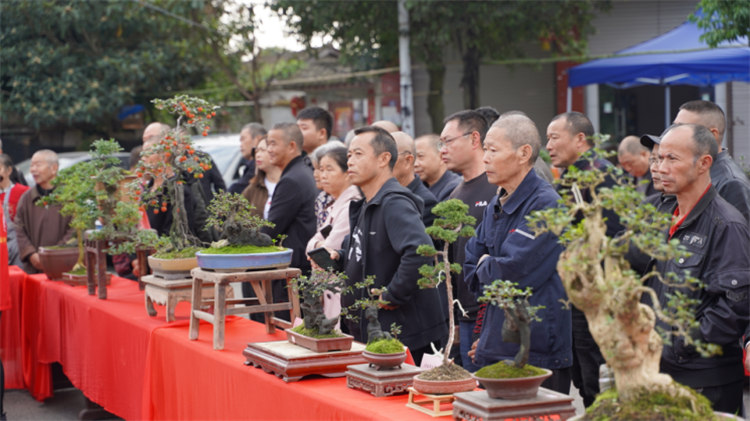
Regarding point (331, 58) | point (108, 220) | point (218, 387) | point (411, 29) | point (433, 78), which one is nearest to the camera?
point (218, 387)

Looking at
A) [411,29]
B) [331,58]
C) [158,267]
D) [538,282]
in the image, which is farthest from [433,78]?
[538,282]

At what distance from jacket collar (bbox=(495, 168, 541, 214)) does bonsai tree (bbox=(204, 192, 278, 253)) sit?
1143mm

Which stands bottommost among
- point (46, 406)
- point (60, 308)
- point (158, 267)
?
point (46, 406)

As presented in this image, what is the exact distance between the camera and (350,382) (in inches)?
108

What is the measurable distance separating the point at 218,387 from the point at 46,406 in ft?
9.45

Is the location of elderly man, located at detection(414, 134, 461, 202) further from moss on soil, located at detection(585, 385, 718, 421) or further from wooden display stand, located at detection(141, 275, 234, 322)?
moss on soil, located at detection(585, 385, 718, 421)

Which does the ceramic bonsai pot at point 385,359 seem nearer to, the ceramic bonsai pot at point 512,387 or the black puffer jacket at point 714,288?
the ceramic bonsai pot at point 512,387

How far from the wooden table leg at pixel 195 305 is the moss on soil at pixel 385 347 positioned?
128 centimetres

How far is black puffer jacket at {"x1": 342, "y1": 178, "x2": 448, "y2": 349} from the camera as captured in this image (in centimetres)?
341

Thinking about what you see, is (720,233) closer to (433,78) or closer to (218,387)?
(218,387)

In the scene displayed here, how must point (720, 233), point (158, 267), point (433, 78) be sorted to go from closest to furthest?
point (720, 233), point (158, 267), point (433, 78)

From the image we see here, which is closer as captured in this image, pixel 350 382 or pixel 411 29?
pixel 350 382

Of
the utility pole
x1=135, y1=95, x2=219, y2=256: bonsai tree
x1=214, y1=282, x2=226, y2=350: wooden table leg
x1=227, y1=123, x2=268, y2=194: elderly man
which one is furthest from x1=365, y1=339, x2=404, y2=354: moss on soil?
the utility pole

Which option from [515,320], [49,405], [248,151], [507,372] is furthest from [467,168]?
[248,151]
